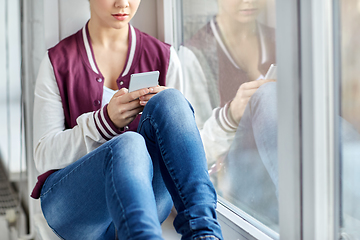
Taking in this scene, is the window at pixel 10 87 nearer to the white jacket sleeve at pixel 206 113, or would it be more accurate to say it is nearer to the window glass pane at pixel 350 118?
the white jacket sleeve at pixel 206 113

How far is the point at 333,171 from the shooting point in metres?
0.59

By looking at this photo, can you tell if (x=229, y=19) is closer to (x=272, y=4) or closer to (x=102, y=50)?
(x=272, y=4)

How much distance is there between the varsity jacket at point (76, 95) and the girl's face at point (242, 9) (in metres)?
0.25

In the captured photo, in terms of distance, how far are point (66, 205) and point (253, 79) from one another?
568 mm

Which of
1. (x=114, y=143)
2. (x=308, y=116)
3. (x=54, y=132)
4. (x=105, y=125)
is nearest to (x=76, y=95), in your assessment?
(x=54, y=132)

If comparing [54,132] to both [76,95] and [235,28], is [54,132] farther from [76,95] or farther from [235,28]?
[235,28]

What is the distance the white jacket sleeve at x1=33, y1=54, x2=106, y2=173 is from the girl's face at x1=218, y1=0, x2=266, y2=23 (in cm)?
46

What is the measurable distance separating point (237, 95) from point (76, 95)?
0.50 meters

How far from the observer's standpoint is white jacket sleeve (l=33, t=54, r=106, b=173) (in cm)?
86

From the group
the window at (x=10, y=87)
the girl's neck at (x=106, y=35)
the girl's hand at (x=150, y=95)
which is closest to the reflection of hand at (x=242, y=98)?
the girl's hand at (x=150, y=95)

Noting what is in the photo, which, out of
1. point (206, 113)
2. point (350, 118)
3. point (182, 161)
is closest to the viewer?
point (350, 118)

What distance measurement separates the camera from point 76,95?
101 centimetres

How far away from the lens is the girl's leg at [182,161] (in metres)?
0.60

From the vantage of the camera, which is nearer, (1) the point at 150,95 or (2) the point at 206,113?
(1) the point at 150,95
